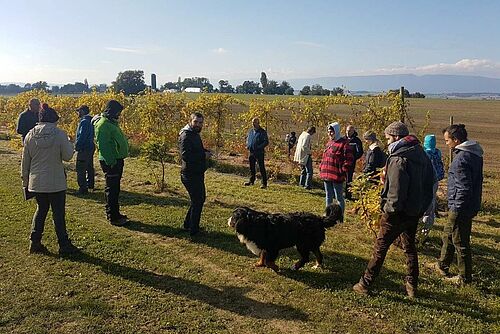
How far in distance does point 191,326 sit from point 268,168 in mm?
8020

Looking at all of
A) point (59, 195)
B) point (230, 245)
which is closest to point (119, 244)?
point (59, 195)

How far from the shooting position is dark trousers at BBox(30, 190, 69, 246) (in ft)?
16.4

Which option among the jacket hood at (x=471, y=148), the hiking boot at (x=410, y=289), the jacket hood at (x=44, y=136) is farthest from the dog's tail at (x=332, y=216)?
the jacket hood at (x=44, y=136)

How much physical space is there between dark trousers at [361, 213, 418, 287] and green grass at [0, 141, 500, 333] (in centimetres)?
23

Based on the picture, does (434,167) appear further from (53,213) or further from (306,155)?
(53,213)

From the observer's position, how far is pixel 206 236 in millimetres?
5938

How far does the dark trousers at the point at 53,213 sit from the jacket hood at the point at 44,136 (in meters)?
0.60

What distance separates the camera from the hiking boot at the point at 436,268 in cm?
483

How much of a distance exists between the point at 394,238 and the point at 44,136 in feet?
13.5

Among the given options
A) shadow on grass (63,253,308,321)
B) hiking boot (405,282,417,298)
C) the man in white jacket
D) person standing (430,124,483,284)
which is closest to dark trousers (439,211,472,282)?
person standing (430,124,483,284)

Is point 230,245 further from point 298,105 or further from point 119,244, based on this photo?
point 298,105

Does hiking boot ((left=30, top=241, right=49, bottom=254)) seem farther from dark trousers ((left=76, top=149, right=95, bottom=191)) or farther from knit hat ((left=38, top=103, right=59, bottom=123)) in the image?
dark trousers ((left=76, top=149, right=95, bottom=191))

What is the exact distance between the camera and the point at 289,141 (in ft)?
40.3

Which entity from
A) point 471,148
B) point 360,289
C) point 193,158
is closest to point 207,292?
point 360,289
